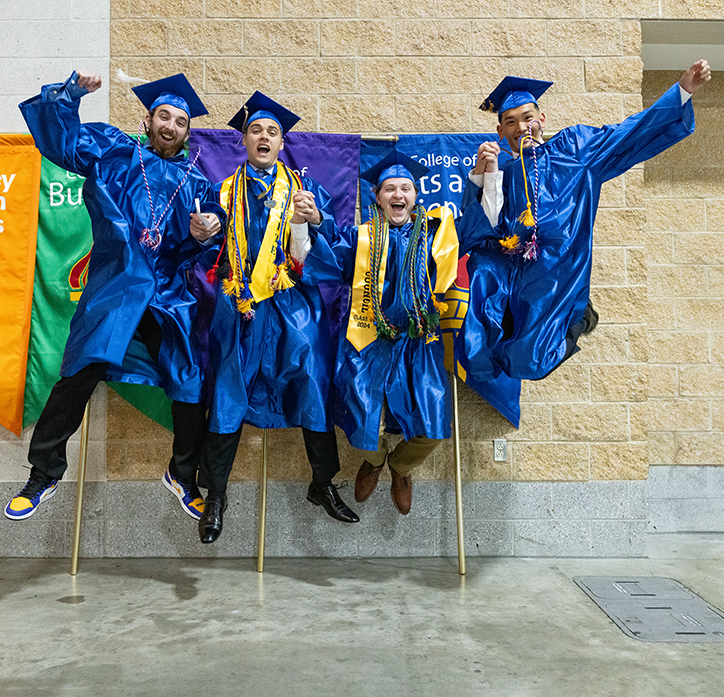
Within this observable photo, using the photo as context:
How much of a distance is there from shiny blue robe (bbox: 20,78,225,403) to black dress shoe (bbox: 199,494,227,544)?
39 centimetres

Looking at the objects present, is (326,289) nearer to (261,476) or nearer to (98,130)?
(261,476)

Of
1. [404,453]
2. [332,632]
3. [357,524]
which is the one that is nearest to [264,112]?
[404,453]

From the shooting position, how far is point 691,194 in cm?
352

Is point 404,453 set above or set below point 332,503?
above

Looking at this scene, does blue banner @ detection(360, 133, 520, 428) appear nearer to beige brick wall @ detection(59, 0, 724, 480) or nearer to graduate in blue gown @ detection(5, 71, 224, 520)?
beige brick wall @ detection(59, 0, 724, 480)

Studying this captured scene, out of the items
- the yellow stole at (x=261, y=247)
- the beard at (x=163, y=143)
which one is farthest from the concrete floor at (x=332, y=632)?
the beard at (x=163, y=143)

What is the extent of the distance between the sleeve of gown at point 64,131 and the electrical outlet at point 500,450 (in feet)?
6.72

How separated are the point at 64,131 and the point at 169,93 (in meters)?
0.43

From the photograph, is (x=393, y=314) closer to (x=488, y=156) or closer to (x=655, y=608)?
(x=488, y=156)

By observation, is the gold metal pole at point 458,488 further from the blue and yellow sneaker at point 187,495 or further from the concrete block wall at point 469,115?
the blue and yellow sneaker at point 187,495

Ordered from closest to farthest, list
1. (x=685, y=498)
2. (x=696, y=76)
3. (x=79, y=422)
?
(x=696, y=76)
(x=79, y=422)
(x=685, y=498)

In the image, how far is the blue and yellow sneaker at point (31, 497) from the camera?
2215mm

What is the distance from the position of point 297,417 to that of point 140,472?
0.91 metres

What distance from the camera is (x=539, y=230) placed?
2.33m
